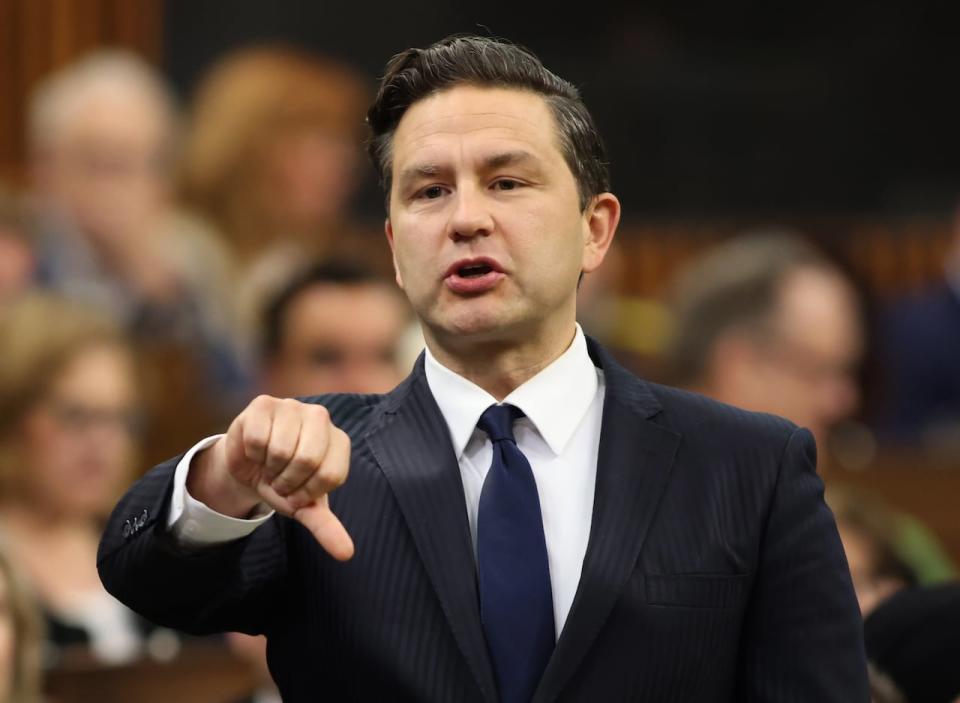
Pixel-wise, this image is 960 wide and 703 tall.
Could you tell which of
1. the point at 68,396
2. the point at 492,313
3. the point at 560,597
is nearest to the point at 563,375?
the point at 492,313

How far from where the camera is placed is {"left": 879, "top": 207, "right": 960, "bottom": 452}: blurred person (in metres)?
5.59

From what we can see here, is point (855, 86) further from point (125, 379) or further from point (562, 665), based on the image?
point (562, 665)

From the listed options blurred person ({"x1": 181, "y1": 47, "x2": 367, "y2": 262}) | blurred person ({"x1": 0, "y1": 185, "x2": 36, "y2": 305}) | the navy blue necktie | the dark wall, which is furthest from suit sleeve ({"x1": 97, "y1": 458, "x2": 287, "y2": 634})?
the dark wall

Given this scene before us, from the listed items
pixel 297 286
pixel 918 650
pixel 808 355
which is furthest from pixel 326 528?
pixel 808 355

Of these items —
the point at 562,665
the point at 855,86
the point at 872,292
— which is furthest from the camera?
the point at 855,86

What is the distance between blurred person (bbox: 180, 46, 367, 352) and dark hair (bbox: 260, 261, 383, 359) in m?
0.92

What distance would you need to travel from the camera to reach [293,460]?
5.51 ft

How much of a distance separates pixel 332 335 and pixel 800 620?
265 centimetres

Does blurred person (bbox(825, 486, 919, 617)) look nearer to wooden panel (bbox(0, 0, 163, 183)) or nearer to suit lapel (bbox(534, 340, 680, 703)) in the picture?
suit lapel (bbox(534, 340, 680, 703))

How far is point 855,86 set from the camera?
769 centimetres

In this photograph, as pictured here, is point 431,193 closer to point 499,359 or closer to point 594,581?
point 499,359

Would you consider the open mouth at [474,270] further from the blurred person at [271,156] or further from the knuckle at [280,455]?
the blurred person at [271,156]

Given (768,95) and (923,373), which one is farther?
(768,95)

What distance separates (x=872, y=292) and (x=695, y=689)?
3.59 m
